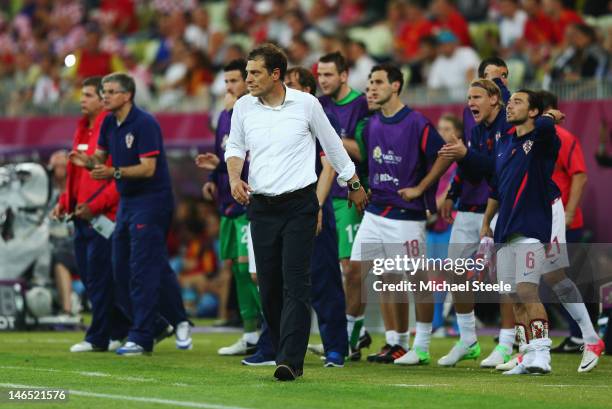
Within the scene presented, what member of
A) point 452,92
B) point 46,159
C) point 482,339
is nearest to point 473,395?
point 482,339

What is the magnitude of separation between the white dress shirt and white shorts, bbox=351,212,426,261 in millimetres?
1690

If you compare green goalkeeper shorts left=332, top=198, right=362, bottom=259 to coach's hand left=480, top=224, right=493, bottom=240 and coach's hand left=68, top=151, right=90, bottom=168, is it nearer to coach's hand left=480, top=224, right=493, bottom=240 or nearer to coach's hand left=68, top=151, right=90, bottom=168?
coach's hand left=480, top=224, right=493, bottom=240

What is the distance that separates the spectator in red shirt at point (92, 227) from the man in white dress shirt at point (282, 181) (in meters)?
3.06

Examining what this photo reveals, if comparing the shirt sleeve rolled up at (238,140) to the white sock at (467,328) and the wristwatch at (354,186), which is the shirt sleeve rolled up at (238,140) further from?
the white sock at (467,328)

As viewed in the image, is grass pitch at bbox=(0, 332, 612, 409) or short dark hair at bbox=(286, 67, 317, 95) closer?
grass pitch at bbox=(0, 332, 612, 409)

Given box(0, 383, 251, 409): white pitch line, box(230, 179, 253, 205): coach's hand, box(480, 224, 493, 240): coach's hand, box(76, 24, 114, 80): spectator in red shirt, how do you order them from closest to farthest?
box(0, 383, 251, 409): white pitch line < box(230, 179, 253, 205): coach's hand < box(480, 224, 493, 240): coach's hand < box(76, 24, 114, 80): spectator in red shirt

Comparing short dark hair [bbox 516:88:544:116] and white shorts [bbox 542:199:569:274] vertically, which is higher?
short dark hair [bbox 516:88:544:116]

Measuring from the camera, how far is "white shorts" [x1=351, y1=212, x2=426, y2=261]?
1141 centimetres

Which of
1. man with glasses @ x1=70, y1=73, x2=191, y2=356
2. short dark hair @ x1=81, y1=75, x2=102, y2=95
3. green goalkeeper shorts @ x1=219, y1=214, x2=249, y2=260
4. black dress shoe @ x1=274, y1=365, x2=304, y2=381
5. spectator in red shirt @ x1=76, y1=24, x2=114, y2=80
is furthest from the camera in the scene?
spectator in red shirt @ x1=76, y1=24, x2=114, y2=80

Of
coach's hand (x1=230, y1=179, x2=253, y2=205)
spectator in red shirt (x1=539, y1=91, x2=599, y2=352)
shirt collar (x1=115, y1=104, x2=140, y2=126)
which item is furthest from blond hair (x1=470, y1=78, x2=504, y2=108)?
shirt collar (x1=115, y1=104, x2=140, y2=126)

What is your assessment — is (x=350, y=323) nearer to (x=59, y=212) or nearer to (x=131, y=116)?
(x=131, y=116)

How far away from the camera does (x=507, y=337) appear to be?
11430mm

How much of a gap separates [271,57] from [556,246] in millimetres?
2553

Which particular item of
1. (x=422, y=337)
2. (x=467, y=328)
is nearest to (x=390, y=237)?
(x=422, y=337)
